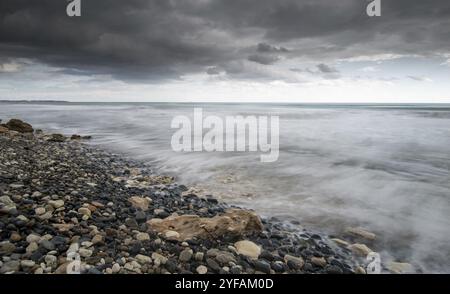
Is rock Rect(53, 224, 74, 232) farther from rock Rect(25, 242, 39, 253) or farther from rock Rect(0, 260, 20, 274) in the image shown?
rock Rect(0, 260, 20, 274)

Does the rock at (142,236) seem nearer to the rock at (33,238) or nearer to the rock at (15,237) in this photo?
the rock at (33,238)

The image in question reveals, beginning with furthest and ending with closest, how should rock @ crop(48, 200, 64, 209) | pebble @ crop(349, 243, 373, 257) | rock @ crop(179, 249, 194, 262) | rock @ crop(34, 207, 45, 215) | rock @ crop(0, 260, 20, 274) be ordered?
rock @ crop(48, 200, 64, 209)
pebble @ crop(349, 243, 373, 257)
rock @ crop(34, 207, 45, 215)
rock @ crop(179, 249, 194, 262)
rock @ crop(0, 260, 20, 274)

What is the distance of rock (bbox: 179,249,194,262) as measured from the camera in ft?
10.0

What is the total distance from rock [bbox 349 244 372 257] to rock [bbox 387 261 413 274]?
277mm

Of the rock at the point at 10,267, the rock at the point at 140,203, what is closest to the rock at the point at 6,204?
the rock at the point at 10,267

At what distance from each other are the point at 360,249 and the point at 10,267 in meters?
3.89

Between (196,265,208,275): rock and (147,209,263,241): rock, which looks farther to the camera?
(147,209,263,241): rock

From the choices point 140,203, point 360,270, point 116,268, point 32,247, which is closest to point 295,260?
point 360,270

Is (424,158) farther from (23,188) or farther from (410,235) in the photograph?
(23,188)

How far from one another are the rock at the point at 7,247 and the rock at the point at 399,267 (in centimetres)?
411

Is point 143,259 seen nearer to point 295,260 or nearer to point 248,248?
point 248,248

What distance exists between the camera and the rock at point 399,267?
342 cm

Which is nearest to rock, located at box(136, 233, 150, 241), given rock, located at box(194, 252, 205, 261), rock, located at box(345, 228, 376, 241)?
rock, located at box(194, 252, 205, 261)

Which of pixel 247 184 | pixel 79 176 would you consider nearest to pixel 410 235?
pixel 247 184
